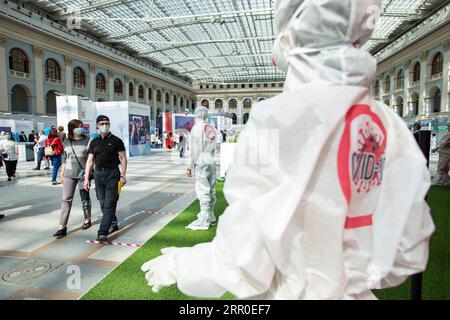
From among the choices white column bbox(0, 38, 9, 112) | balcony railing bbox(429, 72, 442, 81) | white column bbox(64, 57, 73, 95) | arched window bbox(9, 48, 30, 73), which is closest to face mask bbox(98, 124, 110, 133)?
white column bbox(0, 38, 9, 112)

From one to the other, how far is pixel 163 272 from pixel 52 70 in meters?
29.5

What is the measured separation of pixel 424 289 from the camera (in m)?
2.70

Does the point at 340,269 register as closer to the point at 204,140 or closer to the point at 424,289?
the point at 424,289

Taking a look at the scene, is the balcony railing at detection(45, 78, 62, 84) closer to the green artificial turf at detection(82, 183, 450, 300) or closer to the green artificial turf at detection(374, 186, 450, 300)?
the green artificial turf at detection(82, 183, 450, 300)

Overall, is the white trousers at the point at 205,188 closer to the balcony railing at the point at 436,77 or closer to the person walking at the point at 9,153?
the person walking at the point at 9,153

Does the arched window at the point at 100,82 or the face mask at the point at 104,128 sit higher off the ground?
the arched window at the point at 100,82

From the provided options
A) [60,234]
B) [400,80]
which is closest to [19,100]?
[60,234]

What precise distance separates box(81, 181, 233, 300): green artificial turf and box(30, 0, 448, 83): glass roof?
20574 mm

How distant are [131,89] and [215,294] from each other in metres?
39.8

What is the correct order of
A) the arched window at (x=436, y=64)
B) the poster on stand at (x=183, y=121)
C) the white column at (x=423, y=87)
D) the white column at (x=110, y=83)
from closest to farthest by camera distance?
the poster on stand at (x=183, y=121)
the arched window at (x=436, y=64)
the white column at (x=423, y=87)
the white column at (x=110, y=83)

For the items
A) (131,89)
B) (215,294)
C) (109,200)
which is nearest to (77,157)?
(109,200)

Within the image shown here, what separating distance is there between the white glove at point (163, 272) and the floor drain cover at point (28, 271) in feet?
8.62

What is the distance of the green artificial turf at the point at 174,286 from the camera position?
2650mm

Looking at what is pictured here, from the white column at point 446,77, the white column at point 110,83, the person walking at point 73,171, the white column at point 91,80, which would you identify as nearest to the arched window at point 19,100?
the white column at point 91,80
